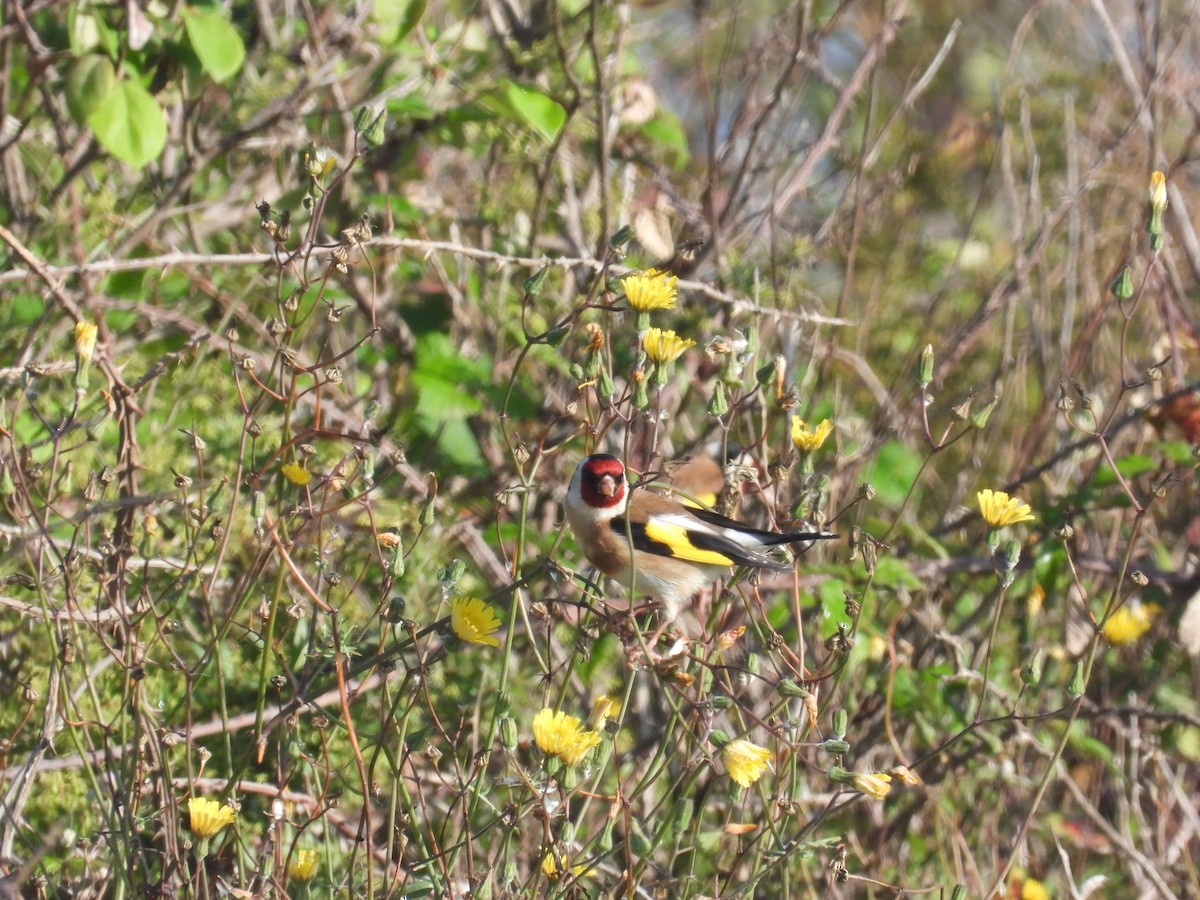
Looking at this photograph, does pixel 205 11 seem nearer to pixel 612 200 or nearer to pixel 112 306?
pixel 112 306

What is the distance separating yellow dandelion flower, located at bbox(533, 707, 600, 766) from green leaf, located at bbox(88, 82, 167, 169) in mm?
1795

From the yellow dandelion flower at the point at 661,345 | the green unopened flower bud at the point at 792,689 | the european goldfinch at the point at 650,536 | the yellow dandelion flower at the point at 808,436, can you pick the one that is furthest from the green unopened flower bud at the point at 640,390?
the european goldfinch at the point at 650,536

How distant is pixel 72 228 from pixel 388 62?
1119 mm

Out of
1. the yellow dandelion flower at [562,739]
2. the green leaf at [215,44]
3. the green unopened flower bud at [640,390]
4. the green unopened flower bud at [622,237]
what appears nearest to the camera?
the yellow dandelion flower at [562,739]

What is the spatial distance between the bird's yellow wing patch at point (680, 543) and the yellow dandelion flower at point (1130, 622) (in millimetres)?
968

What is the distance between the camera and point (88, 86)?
3.02m

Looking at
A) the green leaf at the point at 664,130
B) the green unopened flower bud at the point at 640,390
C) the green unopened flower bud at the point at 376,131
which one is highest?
the green unopened flower bud at the point at 376,131

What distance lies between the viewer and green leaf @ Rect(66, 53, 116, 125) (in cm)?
300

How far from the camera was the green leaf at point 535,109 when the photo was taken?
333cm

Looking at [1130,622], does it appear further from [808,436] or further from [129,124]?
[129,124]

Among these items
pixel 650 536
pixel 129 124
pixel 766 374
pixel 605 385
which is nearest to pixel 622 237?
pixel 605 385

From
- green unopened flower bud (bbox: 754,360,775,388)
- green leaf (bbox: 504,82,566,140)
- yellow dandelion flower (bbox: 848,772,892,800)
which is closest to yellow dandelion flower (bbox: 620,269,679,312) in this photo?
green unopened flower bud (bbox: 754,360,775,388)

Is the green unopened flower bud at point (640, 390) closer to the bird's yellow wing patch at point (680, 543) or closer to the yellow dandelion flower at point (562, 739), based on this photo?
the yellow dandelion flower at point (562, 739)

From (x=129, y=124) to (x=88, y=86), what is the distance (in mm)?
131
